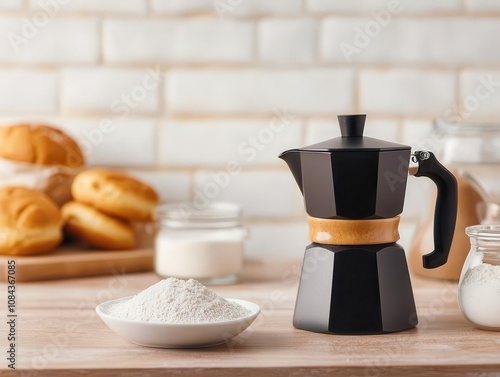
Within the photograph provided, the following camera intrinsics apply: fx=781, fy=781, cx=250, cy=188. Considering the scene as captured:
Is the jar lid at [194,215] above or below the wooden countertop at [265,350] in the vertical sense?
above

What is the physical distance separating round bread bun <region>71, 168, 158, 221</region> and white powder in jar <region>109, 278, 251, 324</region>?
19.2 inches

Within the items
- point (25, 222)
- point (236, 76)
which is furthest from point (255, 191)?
point (25, 222)

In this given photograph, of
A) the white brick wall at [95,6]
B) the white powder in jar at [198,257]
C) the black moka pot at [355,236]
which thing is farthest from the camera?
→ the white brick wall at [95,6]

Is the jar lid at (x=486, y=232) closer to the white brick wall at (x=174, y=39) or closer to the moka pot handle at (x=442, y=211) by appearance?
the moka pot handle at (x=442, y=211)

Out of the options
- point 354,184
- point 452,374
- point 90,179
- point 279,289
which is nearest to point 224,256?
point 279,289

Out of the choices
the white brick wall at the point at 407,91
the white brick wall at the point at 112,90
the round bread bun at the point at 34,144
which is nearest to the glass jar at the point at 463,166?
the white brick wall at the point at 407,91

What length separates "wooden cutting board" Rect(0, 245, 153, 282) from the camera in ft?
4.33

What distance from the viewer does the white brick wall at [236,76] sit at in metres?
1.57

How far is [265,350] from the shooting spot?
88 centimetres

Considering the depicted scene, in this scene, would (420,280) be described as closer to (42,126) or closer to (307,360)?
(307,360)

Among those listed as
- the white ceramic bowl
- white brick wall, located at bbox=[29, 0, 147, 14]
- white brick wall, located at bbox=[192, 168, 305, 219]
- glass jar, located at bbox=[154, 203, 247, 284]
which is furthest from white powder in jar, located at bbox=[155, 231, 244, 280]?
white brick wall, located at bbox=[29, 0, 147, 14]

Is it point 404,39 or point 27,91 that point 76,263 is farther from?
point 404,39

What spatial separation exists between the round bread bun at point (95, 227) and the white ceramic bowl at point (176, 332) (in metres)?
0.53

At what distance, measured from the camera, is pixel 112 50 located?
1573mm
